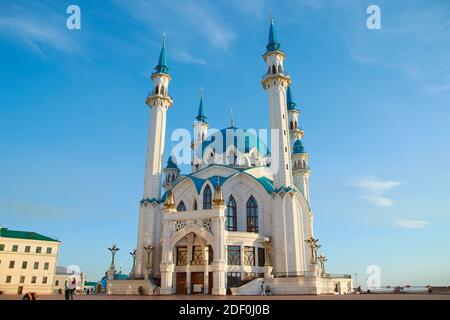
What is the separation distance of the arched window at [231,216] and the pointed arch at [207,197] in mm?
2425

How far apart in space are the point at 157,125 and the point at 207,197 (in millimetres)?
12721

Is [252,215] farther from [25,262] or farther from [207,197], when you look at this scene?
[25,262]

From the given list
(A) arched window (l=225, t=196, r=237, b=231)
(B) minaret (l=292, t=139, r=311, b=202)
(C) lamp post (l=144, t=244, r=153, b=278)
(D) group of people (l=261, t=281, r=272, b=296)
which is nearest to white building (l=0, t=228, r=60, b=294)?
(C) lamp post (l=144, t=244, r=153, b=278)

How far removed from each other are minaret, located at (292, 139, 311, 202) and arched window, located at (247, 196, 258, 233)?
1160 centimetres

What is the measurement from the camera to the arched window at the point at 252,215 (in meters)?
39.8

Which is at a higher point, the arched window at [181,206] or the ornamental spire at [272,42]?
the ornamental spire at [272,42]

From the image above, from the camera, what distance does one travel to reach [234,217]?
40.3 metres

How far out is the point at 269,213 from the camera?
3962cm

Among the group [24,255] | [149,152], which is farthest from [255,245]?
[24,255]

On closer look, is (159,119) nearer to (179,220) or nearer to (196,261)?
(179,220)

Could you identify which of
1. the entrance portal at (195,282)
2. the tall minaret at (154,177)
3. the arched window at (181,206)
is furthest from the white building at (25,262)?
the entrance portal at (195,282)

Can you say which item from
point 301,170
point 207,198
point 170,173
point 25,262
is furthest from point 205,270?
point 25,262

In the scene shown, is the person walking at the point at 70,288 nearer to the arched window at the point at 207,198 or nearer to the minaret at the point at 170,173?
the arched window at the point at 207,198

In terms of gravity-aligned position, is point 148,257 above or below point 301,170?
below
